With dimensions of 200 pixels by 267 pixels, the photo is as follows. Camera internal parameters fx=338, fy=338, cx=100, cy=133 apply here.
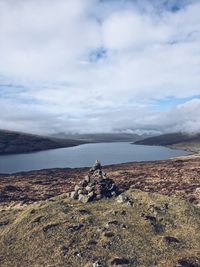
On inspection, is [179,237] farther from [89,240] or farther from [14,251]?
[14,251]

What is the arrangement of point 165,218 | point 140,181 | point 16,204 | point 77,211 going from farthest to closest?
point 140,181, point 16,204, point 77,211, point 165,218

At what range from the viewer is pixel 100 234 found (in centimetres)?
4266

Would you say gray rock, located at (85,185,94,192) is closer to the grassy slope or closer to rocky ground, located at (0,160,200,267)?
rocky ground, located at (0,160,200,267)

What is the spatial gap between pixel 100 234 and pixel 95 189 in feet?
49.6

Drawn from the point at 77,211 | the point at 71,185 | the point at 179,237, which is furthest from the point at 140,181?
the point at 179,237

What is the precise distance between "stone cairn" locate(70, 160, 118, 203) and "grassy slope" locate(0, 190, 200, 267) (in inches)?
93.1

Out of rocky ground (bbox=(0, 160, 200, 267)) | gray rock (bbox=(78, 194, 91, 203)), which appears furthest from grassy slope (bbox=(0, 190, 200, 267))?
gray rock (bbox=(78, 194, 91, 203))

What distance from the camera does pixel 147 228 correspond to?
43.5m

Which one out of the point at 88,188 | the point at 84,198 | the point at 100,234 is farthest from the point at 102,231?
the point at 88,188

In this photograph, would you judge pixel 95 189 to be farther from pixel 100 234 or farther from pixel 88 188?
pixel 100 234

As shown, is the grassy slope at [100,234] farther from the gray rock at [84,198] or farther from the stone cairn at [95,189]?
the stone cairn at [95,189]

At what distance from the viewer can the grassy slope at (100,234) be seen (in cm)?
3800

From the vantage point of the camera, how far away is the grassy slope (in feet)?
Answer: 125

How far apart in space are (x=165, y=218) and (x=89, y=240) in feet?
37.1
